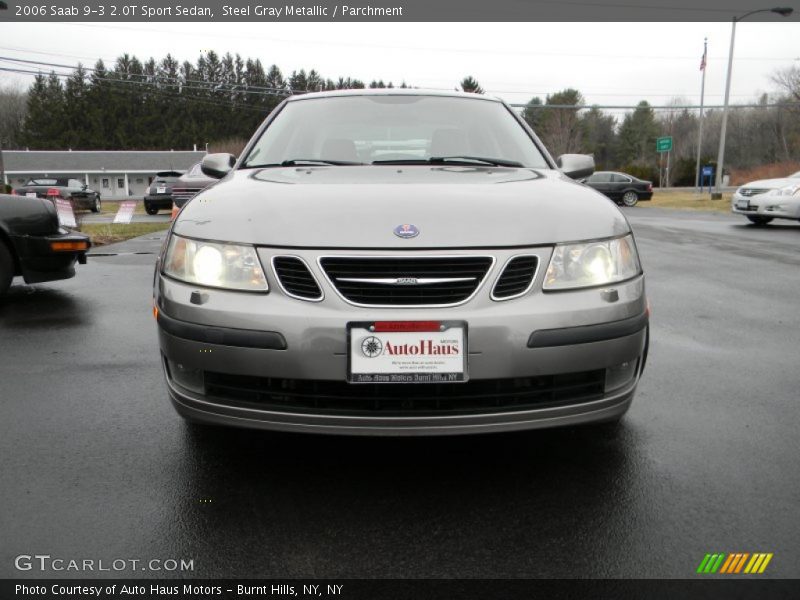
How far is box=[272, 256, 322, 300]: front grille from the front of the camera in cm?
227

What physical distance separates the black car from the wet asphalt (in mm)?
2273

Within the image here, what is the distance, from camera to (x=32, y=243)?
593cm

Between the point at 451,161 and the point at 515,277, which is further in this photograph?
the point at 451,161

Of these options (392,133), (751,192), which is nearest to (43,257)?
(392,133)

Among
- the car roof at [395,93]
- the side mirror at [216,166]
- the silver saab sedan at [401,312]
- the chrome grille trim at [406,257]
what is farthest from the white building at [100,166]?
the chrome grille trim at [406,257]

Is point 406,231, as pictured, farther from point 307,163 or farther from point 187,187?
point 187,187

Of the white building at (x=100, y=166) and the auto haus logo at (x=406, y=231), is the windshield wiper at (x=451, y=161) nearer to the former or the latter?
the auto haus logo at (x=406, y=231)

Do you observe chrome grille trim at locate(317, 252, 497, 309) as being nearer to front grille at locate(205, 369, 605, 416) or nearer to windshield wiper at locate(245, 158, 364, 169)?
front grille at locate(205, 369, 605, 416)

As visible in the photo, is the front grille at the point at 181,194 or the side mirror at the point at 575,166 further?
the front grille at the point at 181,194

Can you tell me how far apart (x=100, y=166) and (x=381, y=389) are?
7096 cm

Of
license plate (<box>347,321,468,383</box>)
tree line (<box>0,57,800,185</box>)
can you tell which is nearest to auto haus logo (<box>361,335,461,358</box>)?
license plate (<box>347,321,468,383</box>)

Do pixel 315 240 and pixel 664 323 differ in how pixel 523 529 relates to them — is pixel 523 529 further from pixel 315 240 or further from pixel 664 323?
pixel 664 323

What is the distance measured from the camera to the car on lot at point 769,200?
14.4m

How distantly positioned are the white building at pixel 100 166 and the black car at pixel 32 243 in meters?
61.1
